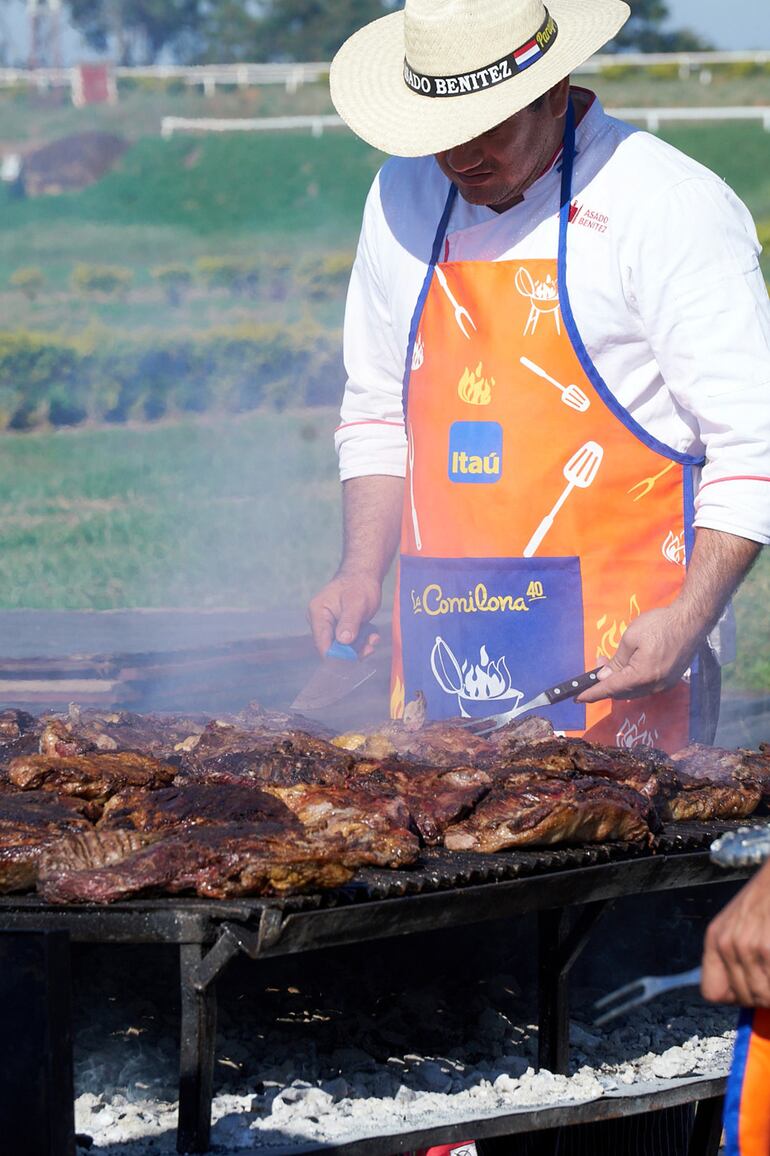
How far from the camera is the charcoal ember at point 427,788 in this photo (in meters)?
3.10

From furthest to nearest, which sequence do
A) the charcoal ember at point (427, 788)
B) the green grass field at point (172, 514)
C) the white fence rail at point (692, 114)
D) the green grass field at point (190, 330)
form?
1. the white fence rail at point (692, 114)
2. the green grass field at point (190, 330)
3. the green grass field at point (172, 514)
4. the charcoal ember at point (427, 788)

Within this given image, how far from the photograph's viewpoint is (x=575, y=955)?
135 inches

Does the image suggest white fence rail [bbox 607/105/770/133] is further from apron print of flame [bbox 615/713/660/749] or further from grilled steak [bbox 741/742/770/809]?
grilled steak [bbox 741/742/770/809]

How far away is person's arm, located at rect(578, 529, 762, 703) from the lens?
3680 millimetres

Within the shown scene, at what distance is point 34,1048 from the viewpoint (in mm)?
2484

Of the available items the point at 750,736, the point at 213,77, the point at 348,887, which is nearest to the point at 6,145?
the point at 213,77

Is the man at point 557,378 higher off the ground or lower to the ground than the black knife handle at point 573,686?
higher

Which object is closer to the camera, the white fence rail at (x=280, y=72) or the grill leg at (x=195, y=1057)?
the grill leg at (x=195, y=1057)

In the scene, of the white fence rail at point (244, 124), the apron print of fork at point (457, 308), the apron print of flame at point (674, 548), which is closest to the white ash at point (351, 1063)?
the apron print of flame at point (674, 548)

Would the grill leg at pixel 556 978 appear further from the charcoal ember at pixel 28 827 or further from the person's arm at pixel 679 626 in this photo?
the charcoal ember at pixel 28 827

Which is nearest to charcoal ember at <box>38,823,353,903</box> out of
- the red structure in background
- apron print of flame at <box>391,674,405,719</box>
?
apron print of flame at <box>391,674,405,719</box>

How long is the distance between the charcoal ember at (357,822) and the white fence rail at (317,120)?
→ 29.4 m

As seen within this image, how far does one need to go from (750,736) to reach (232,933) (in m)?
3.83

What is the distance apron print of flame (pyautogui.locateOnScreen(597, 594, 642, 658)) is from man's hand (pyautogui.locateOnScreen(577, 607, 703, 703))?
196 millimetres
